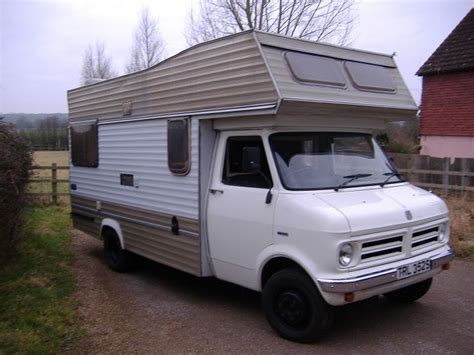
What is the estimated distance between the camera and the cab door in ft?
16.6

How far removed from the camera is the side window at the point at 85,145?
8102 millimetres

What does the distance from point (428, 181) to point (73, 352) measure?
10120 millimetres

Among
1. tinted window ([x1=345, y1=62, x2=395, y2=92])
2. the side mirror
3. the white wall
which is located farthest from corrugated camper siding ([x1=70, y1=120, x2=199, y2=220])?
the white wall

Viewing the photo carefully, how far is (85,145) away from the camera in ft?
27.6

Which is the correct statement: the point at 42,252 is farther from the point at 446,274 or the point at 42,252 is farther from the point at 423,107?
the point at 423,107

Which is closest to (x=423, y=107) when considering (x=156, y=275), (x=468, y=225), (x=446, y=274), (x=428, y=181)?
(x=428, y=181)

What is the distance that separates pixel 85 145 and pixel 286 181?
4640mm

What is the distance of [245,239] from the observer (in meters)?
5.21

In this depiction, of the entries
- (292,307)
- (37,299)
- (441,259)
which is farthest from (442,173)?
(37,299)

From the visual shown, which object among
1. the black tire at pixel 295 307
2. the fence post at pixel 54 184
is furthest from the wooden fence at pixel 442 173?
the fence post at pixel 54 184

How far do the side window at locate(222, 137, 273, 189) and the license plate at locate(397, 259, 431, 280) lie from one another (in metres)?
1.47

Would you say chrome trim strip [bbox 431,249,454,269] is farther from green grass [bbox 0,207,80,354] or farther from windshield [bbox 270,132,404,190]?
green grass [bbox 0,207,80,354]

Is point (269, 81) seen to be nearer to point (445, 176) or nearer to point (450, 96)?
point (445, 176)

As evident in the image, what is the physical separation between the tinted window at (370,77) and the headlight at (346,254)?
1.95m
